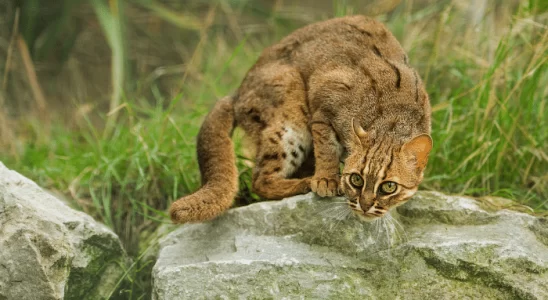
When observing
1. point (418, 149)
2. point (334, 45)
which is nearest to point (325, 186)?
point (418, 149)

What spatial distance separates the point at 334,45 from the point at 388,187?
134 cm

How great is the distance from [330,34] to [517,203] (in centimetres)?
170

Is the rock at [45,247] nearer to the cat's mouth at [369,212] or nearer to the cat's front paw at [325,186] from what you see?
the cat's front paw at [325,186]

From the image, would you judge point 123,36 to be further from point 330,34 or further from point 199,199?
point 199,199

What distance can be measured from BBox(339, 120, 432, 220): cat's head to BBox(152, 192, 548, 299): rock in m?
0.28

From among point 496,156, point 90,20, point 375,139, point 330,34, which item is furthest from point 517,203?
point 90,20

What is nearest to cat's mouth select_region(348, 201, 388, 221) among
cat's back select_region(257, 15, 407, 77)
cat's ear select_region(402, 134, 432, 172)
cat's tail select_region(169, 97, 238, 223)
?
cat's ear select_region(402, 134, 432, 172)

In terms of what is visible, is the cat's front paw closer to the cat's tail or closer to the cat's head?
the cat's head

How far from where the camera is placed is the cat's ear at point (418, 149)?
394cm

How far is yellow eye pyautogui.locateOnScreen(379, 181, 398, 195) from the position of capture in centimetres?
391

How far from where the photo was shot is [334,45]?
4875 millimetres

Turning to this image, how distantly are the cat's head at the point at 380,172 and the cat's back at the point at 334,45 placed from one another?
33.0 inches

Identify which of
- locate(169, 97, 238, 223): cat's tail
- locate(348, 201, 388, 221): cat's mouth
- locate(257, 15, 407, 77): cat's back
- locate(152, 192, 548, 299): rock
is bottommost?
locate(152, 192, 548, 299): rock

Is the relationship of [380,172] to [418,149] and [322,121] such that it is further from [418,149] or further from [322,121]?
[322,121]
